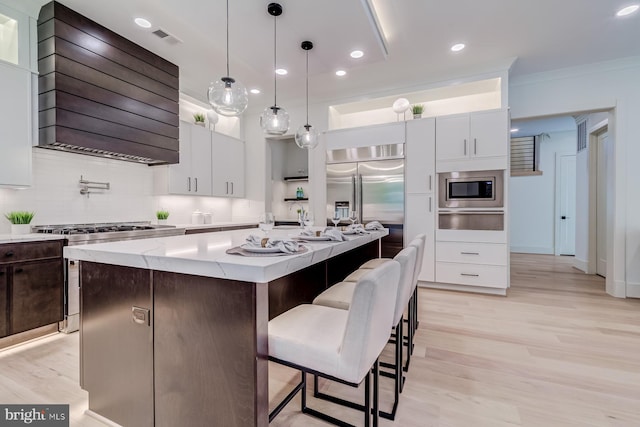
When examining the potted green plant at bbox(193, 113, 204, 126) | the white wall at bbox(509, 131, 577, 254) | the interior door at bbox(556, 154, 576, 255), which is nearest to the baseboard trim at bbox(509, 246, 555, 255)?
the white wall at bbox(509, 131, 577, 254)

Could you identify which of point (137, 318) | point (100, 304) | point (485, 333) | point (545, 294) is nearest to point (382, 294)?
point (137, 318)

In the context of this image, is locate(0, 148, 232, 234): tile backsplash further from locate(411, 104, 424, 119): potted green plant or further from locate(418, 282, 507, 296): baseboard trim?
locate(418, 282, 507, 296): baseboard trim

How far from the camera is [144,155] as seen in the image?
3385 mm

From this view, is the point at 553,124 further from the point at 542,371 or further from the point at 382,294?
the point at 382,294

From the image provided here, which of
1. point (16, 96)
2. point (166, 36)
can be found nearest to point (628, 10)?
point (166, 36)

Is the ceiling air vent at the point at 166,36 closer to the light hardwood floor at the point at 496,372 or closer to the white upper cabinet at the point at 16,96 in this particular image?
the white upper cabinet at the point at 16,96

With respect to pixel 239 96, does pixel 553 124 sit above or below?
above

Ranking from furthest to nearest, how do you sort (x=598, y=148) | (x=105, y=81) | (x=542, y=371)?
(x=598, y=148) → (x=105, y=81) → (x=542, y=371)

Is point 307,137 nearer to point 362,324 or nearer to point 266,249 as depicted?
point 266,249

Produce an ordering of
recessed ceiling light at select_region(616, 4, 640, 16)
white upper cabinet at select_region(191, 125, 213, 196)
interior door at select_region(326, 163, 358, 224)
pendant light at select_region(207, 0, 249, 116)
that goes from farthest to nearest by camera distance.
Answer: interior door at select_region(326, 163, 358, 224) < white upper cabinet at select_region(191, 125, 213, 196) < recessed ceiling light at select_region(616, 4, 640, 16) < pendant light at select_region(207, 0, 249, 116)

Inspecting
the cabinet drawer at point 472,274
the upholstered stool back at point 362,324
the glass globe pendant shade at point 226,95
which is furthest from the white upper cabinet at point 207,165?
the upholstered stool back at point 362,324

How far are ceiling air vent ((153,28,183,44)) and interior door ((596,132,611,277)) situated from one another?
6.08 meters

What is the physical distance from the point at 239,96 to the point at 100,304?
64.8 inches

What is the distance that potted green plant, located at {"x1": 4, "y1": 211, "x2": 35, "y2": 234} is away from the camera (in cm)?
259
